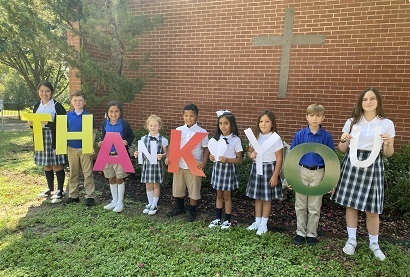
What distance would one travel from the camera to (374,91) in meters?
2.95

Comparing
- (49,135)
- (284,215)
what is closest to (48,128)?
(49,135)

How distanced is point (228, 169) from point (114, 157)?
5.28 feet

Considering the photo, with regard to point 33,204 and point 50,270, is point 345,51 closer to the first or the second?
point 50,270

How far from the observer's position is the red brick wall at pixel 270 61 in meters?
5.10

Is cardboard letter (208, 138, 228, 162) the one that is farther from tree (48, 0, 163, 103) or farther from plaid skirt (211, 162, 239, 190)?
tree (48, 0, 163, 103)

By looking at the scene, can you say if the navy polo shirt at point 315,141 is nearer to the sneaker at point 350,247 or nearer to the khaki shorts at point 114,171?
the sneaker at point 350,247

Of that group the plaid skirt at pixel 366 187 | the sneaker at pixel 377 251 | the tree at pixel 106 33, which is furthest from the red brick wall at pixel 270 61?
the sneaker at pixel 377 251

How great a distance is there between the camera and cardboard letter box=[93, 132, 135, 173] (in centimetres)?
409

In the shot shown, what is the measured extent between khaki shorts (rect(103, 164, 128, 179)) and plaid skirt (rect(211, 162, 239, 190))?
141cm

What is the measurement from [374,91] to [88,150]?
11.9ft

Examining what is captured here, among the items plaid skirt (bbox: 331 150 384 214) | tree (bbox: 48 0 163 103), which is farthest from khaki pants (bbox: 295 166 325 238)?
tree (bbox: 48 0 163 103)

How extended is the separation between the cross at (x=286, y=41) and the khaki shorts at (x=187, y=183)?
9.20 feet

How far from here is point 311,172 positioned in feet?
10.5

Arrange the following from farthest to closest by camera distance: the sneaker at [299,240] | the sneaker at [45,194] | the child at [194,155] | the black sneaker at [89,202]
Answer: the sneaker at [45,194] → the black sneaker at [89,202] → the child at [194,155] → the sneaker at [299,240]
